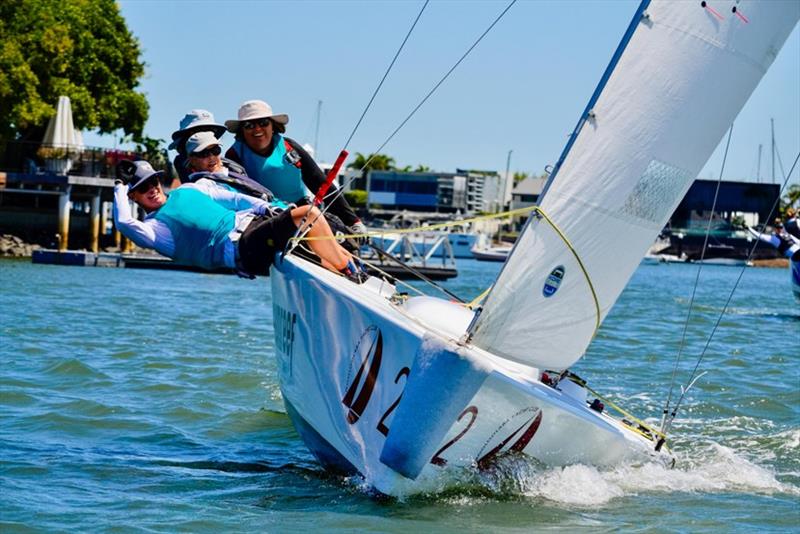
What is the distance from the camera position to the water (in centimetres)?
687

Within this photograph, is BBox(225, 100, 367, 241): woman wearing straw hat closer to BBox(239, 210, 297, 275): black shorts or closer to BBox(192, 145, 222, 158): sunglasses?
BBox(192, 145, 222, 158): sunglasses

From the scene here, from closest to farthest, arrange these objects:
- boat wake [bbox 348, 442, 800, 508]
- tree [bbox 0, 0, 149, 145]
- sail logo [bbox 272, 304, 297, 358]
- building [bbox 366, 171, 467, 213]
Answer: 1. boat wake [bbox 348, 442, 800, 508]
2. sail logo [bbox 272, 304, 297, 358]
3. tree [bbox 0, 0, 149, 145]
4. building [bbox 366, 171, 467, 213]

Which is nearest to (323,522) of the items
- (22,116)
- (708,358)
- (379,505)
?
(379,505)

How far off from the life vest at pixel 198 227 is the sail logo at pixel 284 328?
59 cm

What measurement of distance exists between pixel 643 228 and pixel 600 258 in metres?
0.34

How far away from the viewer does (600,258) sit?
6.66 meters

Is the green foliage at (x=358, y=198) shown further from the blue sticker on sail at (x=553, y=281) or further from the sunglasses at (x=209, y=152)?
the blue sticker on sail at (x=553, y=281)

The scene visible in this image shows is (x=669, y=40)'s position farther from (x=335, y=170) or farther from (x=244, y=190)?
(x=244, y=190)

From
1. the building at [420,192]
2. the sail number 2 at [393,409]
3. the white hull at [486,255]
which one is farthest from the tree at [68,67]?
the building at [420,192]

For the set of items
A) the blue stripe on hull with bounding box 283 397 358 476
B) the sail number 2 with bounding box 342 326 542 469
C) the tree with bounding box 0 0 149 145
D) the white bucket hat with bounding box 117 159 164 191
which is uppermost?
the tree with bounding box 0 0 149 145

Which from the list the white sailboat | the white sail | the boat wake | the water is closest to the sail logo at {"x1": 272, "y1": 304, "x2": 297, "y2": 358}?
the water

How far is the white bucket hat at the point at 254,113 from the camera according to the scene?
29.9 ft

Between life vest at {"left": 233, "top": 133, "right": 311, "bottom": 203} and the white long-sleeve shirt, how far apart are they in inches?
50.6

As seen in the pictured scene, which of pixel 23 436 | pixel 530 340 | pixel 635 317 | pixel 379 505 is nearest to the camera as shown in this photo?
pixel 530 340
